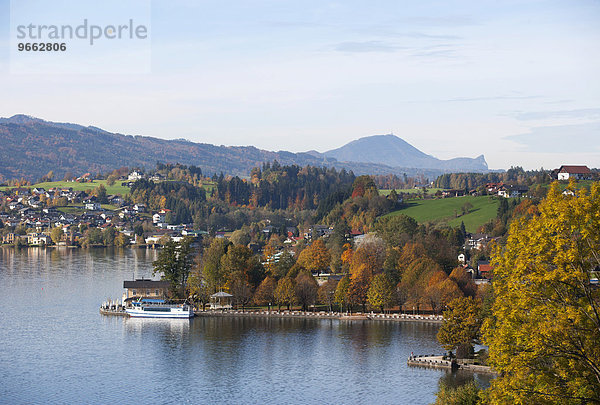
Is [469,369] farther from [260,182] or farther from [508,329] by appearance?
[260,182]

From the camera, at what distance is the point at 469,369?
137ft

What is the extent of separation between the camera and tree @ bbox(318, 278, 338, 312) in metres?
63.2

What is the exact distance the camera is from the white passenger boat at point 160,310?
2376 inches

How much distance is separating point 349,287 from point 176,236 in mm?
79648

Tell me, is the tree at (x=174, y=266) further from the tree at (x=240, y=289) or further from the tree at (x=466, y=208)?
the tree at (x=466, y=208)

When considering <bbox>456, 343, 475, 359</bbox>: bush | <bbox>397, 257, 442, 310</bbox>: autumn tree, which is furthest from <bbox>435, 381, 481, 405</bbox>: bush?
<bbox>397, 257, 442, 310</bbox>: autumn tree

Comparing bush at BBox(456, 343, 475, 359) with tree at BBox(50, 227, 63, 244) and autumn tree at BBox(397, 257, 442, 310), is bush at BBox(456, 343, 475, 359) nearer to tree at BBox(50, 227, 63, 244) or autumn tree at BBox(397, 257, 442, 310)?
autumn tree at BBox(397, 257, 442, 310)

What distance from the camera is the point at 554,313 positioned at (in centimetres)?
1558

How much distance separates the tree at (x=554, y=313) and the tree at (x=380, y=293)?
44533 mm

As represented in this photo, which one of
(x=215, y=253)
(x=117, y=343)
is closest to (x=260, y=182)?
(x=215, y=253)

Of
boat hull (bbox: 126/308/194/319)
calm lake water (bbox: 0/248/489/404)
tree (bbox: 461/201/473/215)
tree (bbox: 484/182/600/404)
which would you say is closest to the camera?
tree (bbox: 484/182/600/404)

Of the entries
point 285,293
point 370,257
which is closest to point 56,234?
point 370,257

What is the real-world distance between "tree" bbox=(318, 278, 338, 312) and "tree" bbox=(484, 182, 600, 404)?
46766 millimetres

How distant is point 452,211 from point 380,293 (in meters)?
53.1
